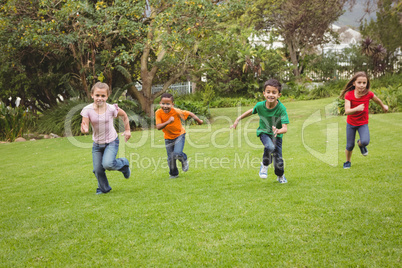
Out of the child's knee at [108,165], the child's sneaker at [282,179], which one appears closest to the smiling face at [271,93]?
the child's sneaker at [282,179]

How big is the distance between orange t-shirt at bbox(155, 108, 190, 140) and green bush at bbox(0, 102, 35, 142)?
10.2m

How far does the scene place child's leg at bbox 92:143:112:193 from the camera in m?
6.00

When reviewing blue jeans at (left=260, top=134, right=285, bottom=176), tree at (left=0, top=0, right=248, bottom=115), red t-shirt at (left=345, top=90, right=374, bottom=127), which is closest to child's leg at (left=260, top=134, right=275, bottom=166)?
blue jeans at (left=260, top=134, right=285, bottom=176)

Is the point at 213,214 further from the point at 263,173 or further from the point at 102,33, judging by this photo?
the point at 102,33

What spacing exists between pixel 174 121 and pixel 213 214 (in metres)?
3.00

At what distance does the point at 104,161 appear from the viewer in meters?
5.84

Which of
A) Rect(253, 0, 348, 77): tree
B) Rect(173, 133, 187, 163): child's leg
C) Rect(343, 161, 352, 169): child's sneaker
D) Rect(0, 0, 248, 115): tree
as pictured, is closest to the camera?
Rect(343, 161, 352, 169): child's sneaker

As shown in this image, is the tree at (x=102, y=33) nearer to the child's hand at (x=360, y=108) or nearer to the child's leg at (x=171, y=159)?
the child's leg at (x=171, y=159)

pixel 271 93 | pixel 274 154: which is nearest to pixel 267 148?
pixel 274 154

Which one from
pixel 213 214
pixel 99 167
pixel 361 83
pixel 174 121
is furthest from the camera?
pixel 174 121

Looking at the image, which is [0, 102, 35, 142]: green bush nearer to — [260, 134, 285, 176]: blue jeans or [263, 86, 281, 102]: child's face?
[260, 134, 285, 176]: blue jeans

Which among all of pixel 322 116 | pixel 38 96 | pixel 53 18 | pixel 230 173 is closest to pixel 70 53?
pixel 53 18

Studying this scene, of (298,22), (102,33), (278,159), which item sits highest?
(298,22)

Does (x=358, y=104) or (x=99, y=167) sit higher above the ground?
(x=358, y=104)
